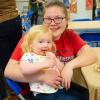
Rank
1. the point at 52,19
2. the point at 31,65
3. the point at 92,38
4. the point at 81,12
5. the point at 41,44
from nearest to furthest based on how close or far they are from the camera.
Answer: the point at 31,65
the point at 41,44
the point at 52,19
the point at 92,38
the point at 81,12

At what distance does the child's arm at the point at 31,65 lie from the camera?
139 cm

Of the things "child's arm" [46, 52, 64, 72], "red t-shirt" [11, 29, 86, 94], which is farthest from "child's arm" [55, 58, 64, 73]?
"red t-shirt" [11, 29, 86, 94]

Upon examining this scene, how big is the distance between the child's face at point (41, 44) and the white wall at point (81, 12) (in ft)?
6.77

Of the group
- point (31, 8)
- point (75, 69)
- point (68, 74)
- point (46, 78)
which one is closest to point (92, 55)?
point (75, 69)

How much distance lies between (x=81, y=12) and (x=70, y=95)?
7.25 ft

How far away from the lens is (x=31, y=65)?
4.59 ft

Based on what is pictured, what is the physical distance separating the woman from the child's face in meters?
0.10

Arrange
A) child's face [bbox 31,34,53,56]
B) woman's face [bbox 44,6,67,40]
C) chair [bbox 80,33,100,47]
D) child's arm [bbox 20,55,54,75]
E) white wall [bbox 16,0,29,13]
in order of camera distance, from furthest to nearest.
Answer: white wall [bbox 16,0,29,13] < chair [bbox 80,33,100,47] < woman's face [bbox 44,6,67,40] < child's face [bbox 31,34,53,56] < child's arm [bbox 20,55,54,75]

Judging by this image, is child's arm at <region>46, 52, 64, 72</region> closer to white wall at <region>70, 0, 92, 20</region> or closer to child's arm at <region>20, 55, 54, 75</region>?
child's arm at <region>20, 55, 54, 75</region>

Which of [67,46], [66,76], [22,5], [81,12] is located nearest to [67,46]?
[67,46]

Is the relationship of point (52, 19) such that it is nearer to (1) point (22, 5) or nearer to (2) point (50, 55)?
(2) point (50, 55)

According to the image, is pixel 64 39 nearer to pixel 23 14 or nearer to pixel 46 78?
pixel 46 78

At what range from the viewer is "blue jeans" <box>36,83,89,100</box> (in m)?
1.48

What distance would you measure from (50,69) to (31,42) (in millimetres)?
199
